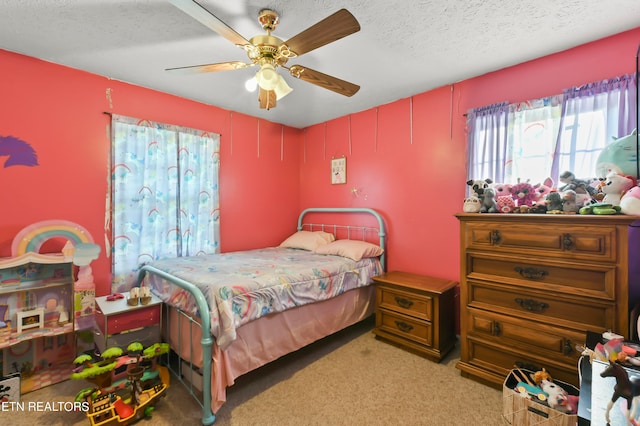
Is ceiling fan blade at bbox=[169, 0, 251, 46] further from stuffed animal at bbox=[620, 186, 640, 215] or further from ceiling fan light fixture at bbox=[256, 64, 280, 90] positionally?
stuffed animal at bbox=[620, 186, 640, 215]

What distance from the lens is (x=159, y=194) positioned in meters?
2.97

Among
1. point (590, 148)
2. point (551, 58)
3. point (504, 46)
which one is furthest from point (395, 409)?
point (551, 58)

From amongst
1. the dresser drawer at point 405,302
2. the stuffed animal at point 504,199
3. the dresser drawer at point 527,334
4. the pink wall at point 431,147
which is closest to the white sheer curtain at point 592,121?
the pink wall at point 431,147

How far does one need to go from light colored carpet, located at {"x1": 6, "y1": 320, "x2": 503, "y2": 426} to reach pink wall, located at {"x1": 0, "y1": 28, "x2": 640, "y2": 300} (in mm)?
1000

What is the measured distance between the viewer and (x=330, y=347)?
2762 mm

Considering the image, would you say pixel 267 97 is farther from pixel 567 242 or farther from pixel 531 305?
pixel 531 305

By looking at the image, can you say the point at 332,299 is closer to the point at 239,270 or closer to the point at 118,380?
the point at 239,270

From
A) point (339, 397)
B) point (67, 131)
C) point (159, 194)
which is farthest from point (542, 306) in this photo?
point (67, 131)

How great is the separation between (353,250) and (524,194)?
164 centimetres

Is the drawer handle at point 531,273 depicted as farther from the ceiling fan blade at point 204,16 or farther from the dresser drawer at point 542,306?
the ceiling fan blade at point 204,16

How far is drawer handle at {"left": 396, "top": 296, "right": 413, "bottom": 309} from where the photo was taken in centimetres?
264

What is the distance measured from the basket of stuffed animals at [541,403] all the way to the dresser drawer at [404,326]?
2.71ft

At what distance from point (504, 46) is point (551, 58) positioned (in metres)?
0.47

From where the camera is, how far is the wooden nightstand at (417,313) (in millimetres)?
2482
